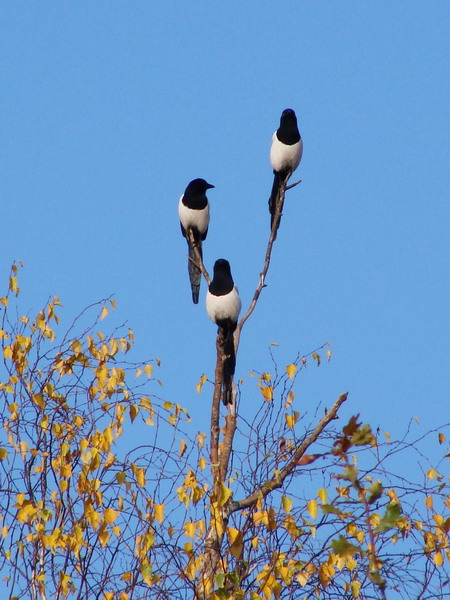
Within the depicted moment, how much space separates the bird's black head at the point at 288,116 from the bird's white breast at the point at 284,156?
0.24 metres

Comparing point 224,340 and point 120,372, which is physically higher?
point 224,340

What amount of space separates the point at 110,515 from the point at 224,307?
2087mm

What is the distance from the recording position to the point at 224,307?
512 centimetres

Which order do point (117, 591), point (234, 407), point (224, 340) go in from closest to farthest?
1. point (117, 591)
2. point (234, 407)
3. point (224, 340)

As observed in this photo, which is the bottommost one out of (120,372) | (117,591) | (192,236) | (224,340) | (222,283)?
(117,591)

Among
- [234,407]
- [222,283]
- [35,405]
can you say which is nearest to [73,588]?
[35,405]

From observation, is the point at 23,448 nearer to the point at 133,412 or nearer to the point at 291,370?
the point at 133,412

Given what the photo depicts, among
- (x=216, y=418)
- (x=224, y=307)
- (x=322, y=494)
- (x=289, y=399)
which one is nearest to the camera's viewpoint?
(x=322, y=494)

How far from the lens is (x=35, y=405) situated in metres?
3.61

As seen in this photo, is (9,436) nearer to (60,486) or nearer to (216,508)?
(60,486)

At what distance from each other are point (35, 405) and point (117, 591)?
77 centimetres

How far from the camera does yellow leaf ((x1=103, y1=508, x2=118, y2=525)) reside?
316 centimetres

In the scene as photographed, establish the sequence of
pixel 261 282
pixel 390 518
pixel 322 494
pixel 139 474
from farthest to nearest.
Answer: pixel 261 282 → pixel 139 474 → pixel 322 494 → pixel 390 518

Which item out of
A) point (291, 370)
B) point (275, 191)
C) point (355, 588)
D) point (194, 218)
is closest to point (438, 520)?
point (355, 588)
